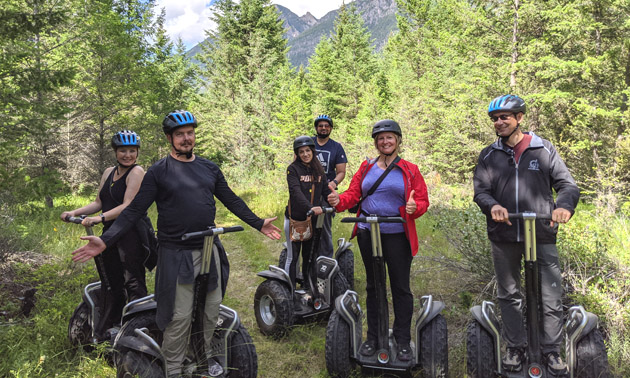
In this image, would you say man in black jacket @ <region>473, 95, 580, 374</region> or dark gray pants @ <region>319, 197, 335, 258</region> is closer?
man in black jacket @ <region>473, 95, 580, 374</region>

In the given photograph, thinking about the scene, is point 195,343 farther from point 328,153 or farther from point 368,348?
point 328,153

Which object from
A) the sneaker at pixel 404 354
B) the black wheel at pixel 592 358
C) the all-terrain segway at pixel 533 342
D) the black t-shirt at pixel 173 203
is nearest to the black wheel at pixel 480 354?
the all-terrain segway at pixel 533 342

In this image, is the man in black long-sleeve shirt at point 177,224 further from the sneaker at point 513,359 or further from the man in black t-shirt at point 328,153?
the man in black t-shirt at point 328,153

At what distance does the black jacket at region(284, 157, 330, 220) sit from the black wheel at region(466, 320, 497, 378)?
2299 millimetres

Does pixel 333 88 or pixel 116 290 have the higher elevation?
pixel 333 88

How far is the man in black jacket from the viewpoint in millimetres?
3078

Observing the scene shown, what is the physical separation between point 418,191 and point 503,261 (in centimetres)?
92

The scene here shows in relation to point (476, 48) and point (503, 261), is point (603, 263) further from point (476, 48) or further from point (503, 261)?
point (476, 48)

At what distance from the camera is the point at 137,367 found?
3.00 m

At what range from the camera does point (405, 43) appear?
28438 mm

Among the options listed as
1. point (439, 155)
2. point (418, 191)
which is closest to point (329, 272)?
point (418, 191)

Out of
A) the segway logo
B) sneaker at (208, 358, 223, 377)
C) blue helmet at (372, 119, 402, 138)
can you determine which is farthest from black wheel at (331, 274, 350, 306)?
the segway logo

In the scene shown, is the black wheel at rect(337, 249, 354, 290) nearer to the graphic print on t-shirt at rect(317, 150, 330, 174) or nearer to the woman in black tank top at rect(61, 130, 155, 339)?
the graphic print on t-shirt at rect(317, 150, 330, 174)

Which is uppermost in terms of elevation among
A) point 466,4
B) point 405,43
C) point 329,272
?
point 405,43
